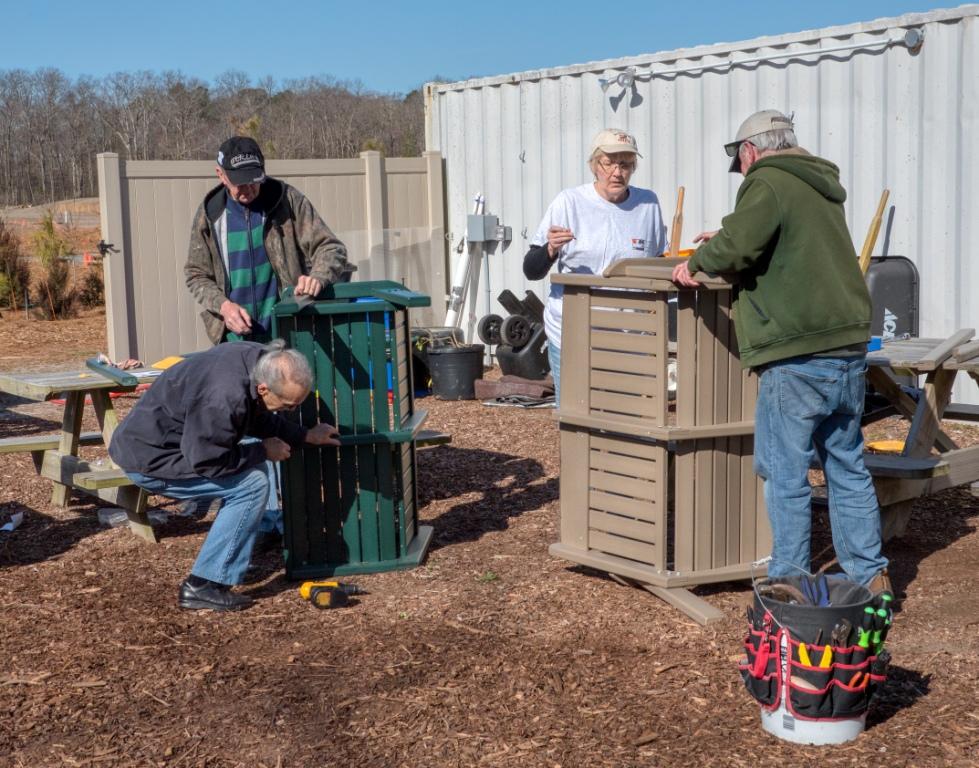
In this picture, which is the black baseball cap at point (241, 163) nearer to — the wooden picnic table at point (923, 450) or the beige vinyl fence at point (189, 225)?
the wooden picnic table at point (923, 450)

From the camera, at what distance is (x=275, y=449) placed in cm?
528

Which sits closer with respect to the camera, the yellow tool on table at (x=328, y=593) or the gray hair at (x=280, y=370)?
the gray hair at (x=280, y=370)

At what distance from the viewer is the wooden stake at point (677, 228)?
31.1ft

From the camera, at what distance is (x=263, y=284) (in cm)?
600

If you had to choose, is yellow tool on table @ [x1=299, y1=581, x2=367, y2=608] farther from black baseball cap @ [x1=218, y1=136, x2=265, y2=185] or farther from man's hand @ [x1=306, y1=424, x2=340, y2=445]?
black baseball cap @ [x1=218, y1=136, x2=265, y2=185]

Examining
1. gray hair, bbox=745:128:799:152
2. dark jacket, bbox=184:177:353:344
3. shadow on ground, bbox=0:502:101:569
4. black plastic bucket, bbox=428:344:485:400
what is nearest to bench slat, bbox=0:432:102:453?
shadow on ground, bbox=0:502:101:569

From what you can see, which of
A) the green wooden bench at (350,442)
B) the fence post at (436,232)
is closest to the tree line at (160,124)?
the fence post at (436,232)

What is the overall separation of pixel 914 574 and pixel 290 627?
281 centimetres

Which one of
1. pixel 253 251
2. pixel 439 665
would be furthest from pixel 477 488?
pixel 439 665

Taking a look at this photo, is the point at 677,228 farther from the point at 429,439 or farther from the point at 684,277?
the point at 684,277

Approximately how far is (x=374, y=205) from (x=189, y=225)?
6.23ft

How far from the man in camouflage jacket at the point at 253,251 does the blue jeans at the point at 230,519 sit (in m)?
0.85

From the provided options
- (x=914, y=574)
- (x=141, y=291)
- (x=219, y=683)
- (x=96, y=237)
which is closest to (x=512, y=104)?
(x=141, y=291)

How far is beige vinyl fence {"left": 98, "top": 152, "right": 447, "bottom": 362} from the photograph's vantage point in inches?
468
